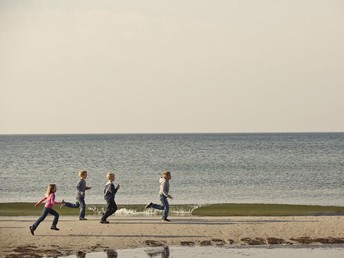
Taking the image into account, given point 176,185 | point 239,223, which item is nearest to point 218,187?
point 176,185

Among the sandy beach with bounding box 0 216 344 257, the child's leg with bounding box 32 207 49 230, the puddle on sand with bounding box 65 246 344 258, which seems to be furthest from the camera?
the child's leg with bounding box 32 207 49 230

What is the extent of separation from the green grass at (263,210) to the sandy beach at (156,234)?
4.60 metres

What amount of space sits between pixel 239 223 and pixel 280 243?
13.2 ft

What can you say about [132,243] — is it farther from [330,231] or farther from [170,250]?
[330,231]

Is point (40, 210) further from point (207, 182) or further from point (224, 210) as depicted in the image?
point (207, 182)

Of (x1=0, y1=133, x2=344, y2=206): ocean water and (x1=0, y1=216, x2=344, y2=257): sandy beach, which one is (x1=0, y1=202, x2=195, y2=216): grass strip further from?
(x1=0, y1=133, x2=344, y2=206): ocean water

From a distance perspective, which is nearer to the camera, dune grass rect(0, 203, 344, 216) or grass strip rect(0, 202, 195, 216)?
grass strip rect(0, 202, 195, 216)

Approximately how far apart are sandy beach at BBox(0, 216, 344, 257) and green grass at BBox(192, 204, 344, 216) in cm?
460

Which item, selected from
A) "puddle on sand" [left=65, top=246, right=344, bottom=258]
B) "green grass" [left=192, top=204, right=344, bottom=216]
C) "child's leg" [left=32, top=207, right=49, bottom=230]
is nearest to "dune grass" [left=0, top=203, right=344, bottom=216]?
"green grass" [left=192, top=204, right=344, bottom=216]

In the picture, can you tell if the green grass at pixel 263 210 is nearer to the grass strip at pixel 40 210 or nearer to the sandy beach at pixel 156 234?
the grass strip at pixel 40 210

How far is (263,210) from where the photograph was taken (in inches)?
1475

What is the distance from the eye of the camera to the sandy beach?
24.6m

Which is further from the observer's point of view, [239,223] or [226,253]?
[239,223]

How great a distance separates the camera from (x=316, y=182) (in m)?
74.1
